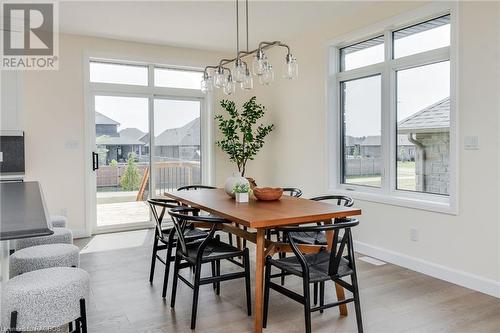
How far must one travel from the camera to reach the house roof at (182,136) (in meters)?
6.14

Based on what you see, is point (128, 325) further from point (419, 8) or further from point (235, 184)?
point (419, 8)

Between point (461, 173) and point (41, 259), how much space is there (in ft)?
11.0

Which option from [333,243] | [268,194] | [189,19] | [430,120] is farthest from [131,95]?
[333,243]

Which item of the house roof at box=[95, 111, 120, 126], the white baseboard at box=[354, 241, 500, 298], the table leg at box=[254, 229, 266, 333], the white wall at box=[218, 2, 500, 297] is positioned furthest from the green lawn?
the house roof at box=[95, 111, 120, 126]

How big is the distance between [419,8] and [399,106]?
100cm

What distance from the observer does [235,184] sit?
10.7 ft

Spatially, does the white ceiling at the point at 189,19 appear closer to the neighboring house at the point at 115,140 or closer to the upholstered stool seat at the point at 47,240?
the neighboring house at the point at 115,140

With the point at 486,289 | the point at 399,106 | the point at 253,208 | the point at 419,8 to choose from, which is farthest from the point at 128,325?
the point at 419,8

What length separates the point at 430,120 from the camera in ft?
12.7

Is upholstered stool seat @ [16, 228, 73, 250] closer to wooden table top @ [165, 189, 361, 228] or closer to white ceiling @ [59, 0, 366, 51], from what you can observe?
wooden table top @ [165, 189, 361, 228]

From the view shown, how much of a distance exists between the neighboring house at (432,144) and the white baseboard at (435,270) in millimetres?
725

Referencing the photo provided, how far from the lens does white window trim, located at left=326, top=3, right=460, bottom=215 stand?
11.3ft

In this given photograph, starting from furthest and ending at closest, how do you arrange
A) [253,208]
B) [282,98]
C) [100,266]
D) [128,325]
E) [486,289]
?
[282,98] < [100,266] < [486,289] < [253,208] < [128,325]

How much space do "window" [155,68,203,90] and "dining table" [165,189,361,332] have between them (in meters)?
3.32
